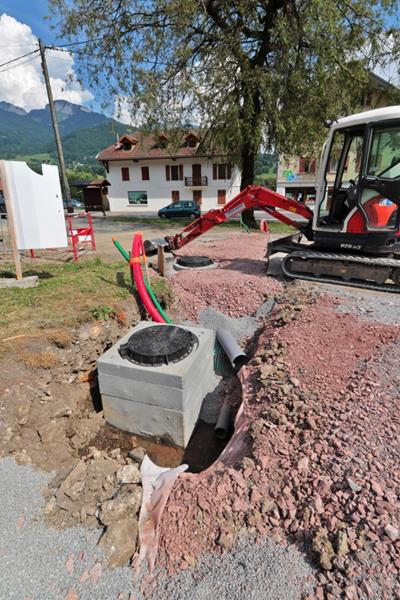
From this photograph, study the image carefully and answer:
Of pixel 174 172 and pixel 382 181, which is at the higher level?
pixel 174 172

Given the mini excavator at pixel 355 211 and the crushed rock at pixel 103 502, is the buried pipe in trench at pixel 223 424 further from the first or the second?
the mini excavator at pixel 355 211

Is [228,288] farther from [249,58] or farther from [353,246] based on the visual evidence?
[249,58]

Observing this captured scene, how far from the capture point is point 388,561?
212 cm

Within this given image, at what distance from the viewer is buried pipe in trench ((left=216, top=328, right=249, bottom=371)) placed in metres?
5.28

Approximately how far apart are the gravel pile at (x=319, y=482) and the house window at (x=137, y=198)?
35616mm

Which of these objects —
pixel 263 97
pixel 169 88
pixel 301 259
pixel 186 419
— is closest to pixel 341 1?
pixel 263 97

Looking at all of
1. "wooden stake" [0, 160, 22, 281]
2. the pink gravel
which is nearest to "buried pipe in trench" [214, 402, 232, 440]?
the pink gravel

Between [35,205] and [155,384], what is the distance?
453 centimetres

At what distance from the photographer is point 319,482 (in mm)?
2723

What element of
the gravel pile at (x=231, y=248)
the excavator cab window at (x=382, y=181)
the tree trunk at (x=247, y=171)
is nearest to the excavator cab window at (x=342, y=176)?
the excavator cab window at (x=382, y=181)

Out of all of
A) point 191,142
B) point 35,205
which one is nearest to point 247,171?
point 35,205

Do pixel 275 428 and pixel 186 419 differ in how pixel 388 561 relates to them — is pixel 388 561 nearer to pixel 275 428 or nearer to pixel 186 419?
pixel 275 428

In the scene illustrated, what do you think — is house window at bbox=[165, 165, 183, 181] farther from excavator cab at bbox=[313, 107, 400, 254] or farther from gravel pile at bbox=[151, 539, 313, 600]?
gravel pile at bbox=[151, 539, 313, 600]

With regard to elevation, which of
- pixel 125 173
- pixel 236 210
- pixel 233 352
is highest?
pixel 125 173
